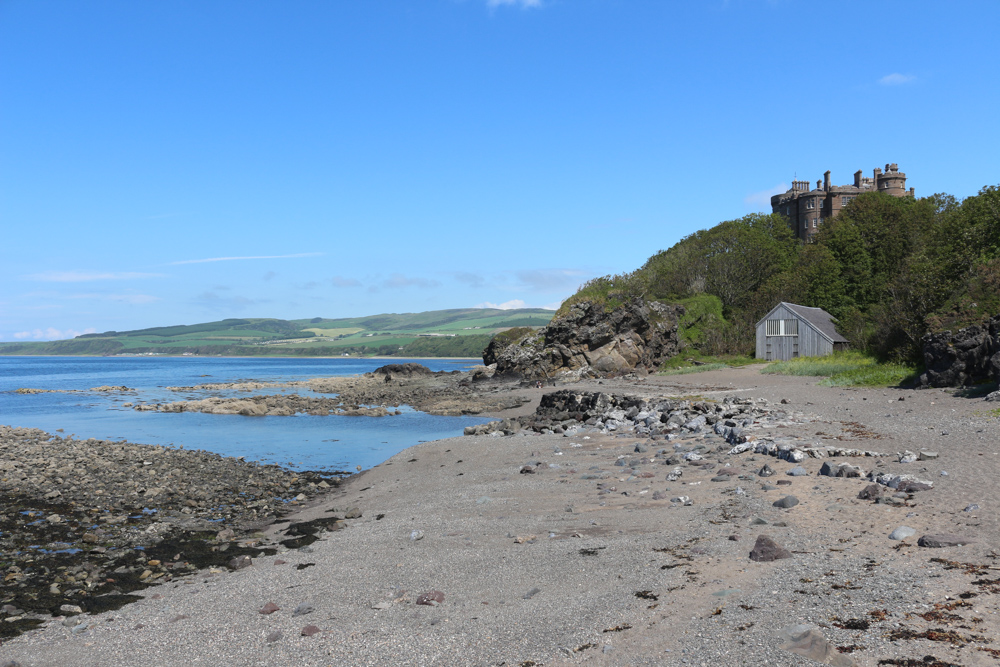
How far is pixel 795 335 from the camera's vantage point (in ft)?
157

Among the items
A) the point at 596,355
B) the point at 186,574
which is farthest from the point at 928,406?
the point at 596,355

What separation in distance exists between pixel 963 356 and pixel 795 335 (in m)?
28.2

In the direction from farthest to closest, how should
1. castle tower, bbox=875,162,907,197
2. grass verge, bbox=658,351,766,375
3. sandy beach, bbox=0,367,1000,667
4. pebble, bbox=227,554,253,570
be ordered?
castle tower, bbox=875,162,907,197 < grass verge, bbox=658,351,766,375 < pebble, bbox=227,554,253,570 < sandy beach, bbox=0,367,1000,667

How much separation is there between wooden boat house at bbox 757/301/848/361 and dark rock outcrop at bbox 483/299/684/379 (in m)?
7.19

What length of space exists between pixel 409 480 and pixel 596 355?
33.6 metres

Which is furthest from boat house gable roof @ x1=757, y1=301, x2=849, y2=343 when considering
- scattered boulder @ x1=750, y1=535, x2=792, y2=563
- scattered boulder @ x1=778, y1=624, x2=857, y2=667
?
scattered boulder @ x1=778, y1=624, x2=857, y2=667

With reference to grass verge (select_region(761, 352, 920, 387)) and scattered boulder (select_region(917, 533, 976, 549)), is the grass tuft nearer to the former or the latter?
grass verge (select_region(761, 352, 920, 387))

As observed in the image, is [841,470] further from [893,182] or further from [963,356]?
[893,182]

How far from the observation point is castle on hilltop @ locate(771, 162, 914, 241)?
269 ft

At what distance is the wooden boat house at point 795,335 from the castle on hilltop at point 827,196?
123 ft

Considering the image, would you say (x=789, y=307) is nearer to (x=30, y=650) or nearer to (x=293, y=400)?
(x=293, y=400)

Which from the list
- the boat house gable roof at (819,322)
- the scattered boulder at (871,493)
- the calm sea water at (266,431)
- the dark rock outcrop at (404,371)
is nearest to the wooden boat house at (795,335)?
the boat house gable roof at (819,322)

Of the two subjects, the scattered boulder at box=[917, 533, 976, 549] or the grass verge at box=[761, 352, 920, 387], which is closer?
the scattered boulder at box=[917, 533, 976, 549]

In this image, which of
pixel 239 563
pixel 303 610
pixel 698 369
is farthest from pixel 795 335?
pixel 303 610
